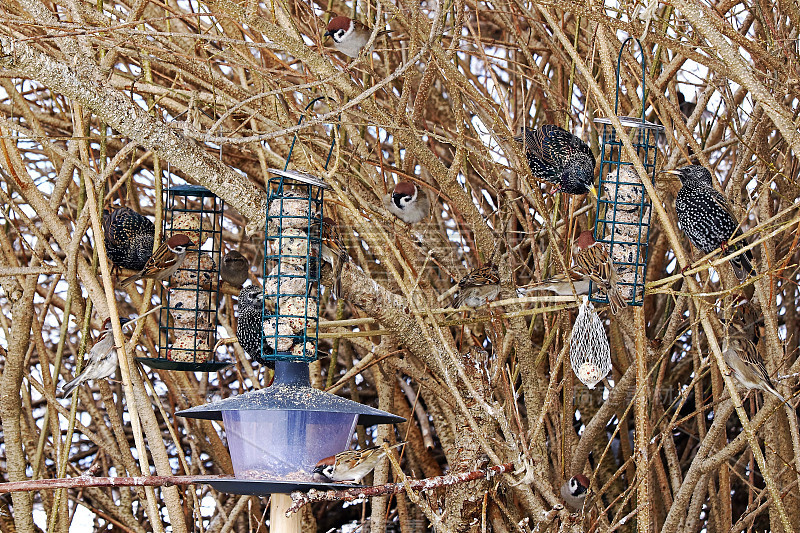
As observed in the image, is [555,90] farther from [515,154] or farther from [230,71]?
[230,71]

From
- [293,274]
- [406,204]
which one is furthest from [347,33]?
[293,274]

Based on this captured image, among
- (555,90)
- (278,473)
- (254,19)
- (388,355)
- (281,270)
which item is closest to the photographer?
(278,473)

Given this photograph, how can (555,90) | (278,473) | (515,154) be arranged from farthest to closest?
(555,90)
(515,154)
(278,473)

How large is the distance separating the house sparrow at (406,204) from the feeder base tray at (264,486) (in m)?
1.93

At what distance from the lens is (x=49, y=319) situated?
5.96 m

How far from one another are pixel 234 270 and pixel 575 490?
1.97 metres

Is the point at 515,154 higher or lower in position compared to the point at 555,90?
lower

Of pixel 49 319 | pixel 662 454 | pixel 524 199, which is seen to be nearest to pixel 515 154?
pixel 524 199

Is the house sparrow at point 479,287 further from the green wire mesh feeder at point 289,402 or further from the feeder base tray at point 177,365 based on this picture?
the feeder base tray at point 177,365

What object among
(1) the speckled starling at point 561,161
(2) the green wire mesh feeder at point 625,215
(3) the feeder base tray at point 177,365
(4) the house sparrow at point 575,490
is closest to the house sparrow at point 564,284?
(2) the green wire mesh feeder at point 625,215

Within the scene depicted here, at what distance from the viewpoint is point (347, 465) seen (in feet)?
10.5

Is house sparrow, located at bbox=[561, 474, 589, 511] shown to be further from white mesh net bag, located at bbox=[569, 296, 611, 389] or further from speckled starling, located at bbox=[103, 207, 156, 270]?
speckled starling, located at bbox=[103, 207, 156, 270]

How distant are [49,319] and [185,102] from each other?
6.54 feet

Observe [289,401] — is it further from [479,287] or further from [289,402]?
[479,287]
